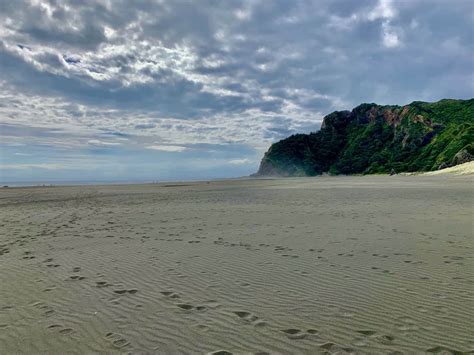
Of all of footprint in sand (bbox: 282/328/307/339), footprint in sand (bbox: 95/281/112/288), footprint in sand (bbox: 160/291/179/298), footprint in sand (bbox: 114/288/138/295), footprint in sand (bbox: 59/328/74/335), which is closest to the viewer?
footprint in sand (bbox: 282/328/307/339)

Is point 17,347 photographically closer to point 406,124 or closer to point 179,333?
point 179,333

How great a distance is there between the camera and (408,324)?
515 cm

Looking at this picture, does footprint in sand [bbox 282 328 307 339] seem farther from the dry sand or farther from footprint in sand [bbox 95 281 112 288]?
footprint in sand [bbox 95 281 112 288]

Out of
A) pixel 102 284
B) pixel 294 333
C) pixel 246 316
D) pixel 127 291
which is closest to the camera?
pixel 294 333

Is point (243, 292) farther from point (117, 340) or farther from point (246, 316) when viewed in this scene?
point (117, 340)

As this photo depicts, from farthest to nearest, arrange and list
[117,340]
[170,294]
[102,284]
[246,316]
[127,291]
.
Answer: [102,284] < [127,291] < [170,294] < [246,316] < [117,340]

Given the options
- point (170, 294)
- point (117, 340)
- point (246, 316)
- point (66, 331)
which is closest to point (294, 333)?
point (246, 316)

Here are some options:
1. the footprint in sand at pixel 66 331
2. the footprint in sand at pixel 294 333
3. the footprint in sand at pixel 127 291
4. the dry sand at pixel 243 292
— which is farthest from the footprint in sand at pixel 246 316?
the footprint in sand at pixel 66 331

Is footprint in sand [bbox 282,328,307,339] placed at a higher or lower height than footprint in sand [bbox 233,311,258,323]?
lower

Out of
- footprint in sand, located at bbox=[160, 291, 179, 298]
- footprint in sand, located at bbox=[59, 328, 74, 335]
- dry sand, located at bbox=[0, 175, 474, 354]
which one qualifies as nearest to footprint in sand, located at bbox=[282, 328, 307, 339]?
dry sand, located at bbox=[0, 175, 474, 354]

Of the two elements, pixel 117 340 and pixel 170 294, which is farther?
pixel 170 294

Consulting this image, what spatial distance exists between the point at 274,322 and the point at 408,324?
2123mm

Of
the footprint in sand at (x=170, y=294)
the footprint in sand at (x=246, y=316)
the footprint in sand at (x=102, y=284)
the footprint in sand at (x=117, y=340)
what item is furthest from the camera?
the footprint in sand at (x=102, y=284)

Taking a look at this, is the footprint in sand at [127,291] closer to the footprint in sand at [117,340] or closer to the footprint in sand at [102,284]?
the footprint in sand at [102,284]
